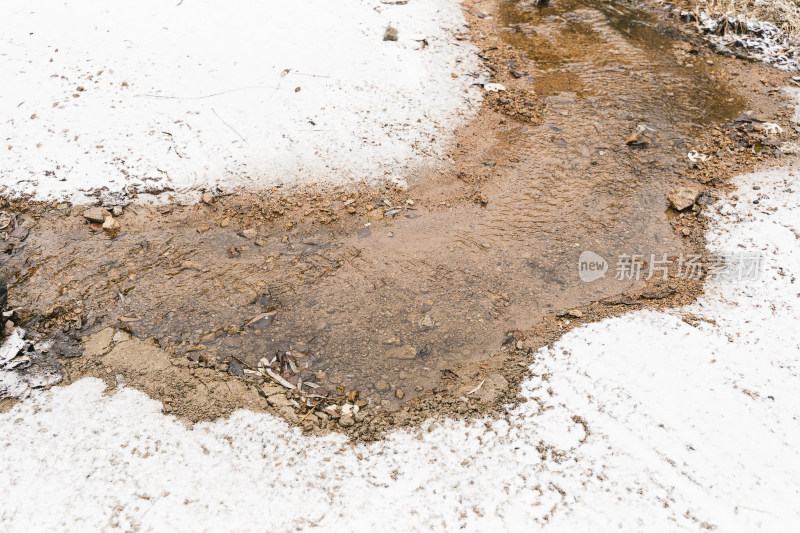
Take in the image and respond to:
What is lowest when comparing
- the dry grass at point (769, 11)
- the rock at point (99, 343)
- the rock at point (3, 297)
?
the rock at point (99, 343)

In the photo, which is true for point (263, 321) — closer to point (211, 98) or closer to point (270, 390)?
point (270, 390)

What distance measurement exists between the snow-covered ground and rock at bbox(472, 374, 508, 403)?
217 mm

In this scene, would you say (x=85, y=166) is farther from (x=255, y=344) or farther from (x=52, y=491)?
(x=52, y=491)

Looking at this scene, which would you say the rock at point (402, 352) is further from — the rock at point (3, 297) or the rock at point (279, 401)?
the rock at point (3, 297)

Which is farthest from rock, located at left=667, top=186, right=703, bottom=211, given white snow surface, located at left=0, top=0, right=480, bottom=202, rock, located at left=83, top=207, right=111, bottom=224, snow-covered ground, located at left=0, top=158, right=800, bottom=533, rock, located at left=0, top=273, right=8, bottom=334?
rock, located at left=0, top=273, right=8, bottom=334

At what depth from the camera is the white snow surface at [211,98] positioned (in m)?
6.03

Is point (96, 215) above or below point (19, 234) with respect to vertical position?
above

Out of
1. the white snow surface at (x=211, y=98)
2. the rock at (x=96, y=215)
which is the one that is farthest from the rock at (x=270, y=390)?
the rock at (x=96, y=215)

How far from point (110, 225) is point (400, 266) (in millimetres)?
3648

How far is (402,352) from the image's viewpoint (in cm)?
460

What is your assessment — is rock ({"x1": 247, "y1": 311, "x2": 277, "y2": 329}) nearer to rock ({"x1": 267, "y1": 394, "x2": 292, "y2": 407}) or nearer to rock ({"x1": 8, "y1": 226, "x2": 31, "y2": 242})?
rock ({"x1": 267, "y1": 394, "x2": 292, "y2": 407})

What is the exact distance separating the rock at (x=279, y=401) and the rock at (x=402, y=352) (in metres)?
1.08

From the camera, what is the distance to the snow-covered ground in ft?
11.0

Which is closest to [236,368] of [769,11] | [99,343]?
[99,343]
